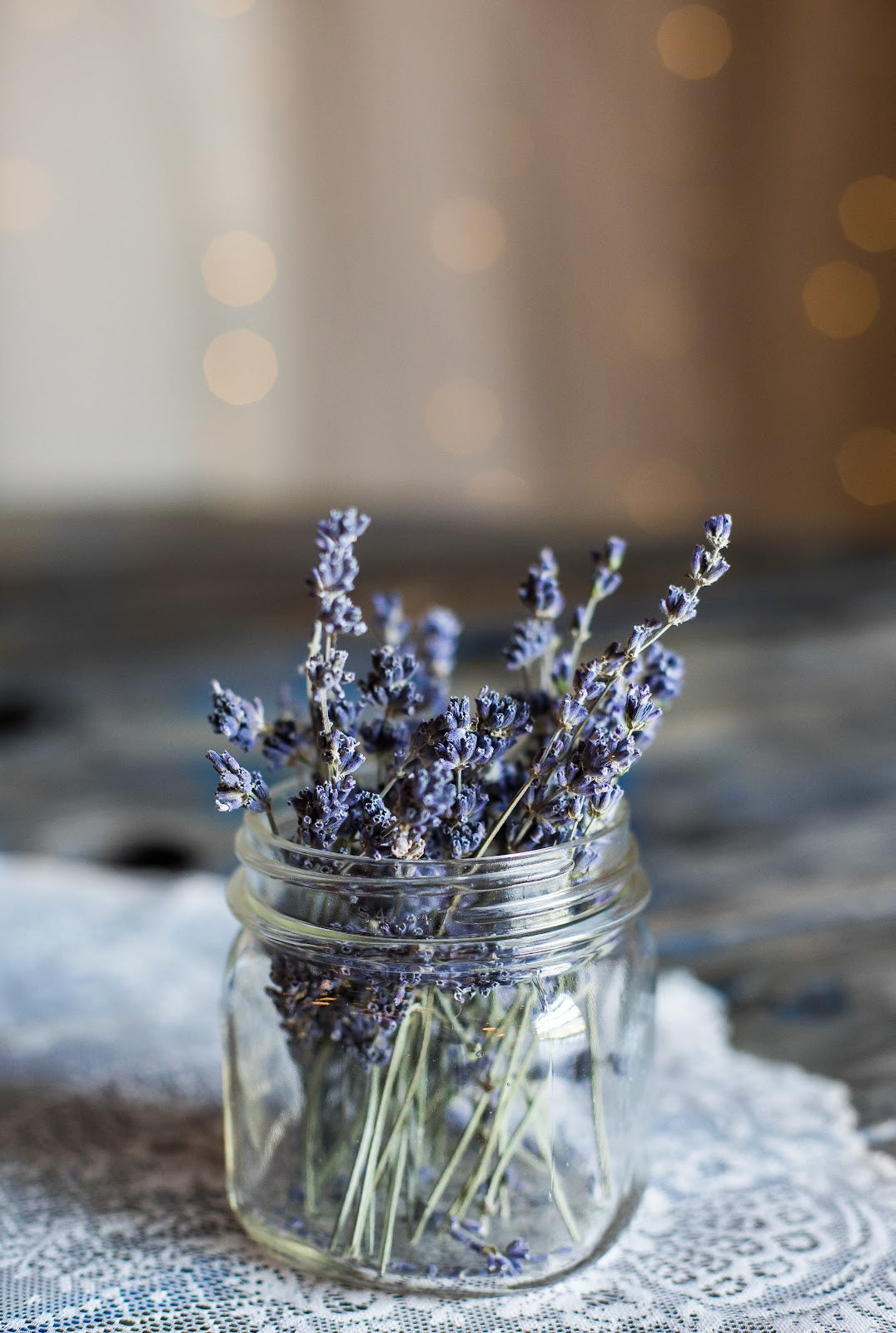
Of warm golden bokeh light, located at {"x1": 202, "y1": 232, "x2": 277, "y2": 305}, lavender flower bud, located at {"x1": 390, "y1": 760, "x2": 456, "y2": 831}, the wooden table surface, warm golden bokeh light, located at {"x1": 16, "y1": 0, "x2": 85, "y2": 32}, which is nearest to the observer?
lavender flower bud, located at {"x1": 390, "y1": 760, "x2": 456, "y2": 831}

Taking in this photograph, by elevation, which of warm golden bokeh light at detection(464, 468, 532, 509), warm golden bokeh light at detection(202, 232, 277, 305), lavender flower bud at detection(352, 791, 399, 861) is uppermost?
warm golden bokeh light at detection(202, 232, 277, 305)

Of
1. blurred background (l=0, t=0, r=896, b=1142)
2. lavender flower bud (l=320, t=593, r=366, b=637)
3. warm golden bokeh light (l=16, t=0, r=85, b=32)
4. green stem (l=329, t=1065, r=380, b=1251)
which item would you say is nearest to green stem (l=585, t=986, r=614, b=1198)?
green stem (l=329, t=1065, r=380, b=1251)

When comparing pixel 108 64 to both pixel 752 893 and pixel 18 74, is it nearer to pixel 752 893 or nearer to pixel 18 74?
pixel 18 74

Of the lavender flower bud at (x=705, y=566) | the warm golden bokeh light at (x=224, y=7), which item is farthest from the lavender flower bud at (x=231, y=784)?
the warm golden bokeh light at (x=224, y=7)

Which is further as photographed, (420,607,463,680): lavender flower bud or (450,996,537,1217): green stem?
(420,607,463,680): lavender flower bud

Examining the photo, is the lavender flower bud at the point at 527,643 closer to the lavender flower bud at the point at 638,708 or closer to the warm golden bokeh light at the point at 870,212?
the lavender flower bud at the point at 638,708

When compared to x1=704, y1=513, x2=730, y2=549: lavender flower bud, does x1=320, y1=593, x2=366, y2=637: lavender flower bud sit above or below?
Answer: below

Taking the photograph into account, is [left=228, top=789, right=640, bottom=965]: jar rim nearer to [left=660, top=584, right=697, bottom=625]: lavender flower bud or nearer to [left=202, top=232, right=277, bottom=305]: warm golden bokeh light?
[left=660, top=584, right=697, bottom=625]: lavender flower bud

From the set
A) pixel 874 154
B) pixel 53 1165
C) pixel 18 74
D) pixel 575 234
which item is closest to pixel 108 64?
pixel 18 74
